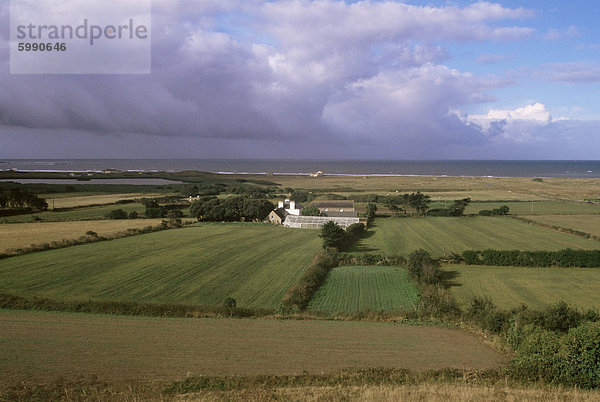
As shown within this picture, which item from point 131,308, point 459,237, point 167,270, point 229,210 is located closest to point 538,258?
point 459,237

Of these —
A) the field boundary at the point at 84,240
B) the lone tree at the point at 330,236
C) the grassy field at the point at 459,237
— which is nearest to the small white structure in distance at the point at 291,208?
the grassy field at the point at 459,237

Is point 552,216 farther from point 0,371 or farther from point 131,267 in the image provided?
point 0,371

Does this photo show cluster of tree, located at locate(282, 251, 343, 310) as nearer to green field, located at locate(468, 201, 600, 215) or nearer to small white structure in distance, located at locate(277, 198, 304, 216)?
small white structure in distance, located at locate(277, 198, 304, 216)

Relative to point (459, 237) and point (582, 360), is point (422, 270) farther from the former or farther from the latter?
point (459, 237)

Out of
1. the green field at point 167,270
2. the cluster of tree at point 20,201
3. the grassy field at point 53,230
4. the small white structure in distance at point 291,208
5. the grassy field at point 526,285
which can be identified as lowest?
the grassy field at point 526,285

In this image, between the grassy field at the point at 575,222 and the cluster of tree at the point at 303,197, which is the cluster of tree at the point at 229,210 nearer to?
the cluster of tree at the point at 303,197

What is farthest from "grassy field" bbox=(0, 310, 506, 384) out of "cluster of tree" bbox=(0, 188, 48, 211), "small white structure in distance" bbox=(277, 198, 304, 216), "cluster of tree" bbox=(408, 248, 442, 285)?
"small white structure in distance" bbox=(277, 198, 304, 216)

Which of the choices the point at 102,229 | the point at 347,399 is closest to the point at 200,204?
the point at 102,229
